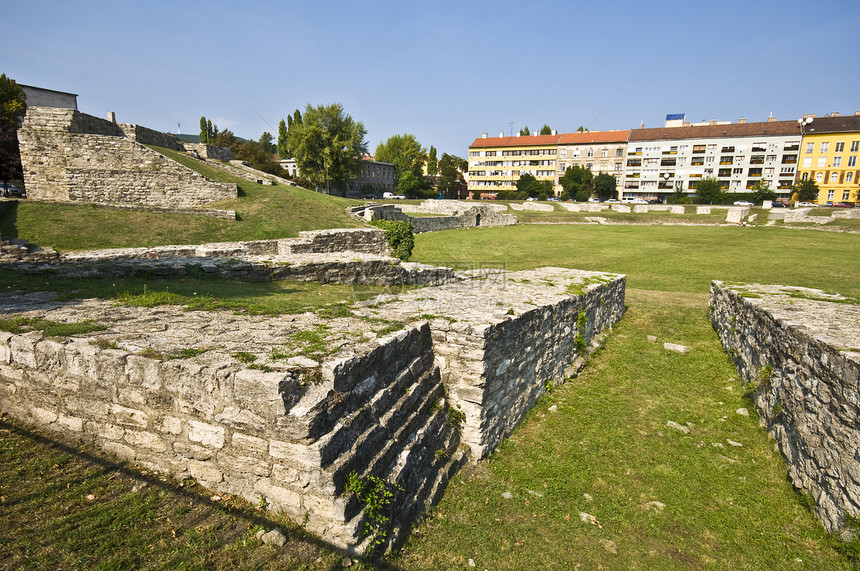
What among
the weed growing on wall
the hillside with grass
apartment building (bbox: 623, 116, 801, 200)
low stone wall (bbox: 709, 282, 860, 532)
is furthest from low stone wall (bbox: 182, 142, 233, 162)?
apartment building (bbox: 623, 116, 801, 200)

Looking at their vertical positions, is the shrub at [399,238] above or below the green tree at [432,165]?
below

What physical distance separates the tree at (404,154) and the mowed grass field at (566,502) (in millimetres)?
80142

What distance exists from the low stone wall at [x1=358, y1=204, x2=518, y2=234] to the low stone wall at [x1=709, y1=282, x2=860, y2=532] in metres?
21.1

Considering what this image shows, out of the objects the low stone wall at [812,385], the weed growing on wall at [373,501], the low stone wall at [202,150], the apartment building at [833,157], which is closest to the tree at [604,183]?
the apartment building at [833,157]

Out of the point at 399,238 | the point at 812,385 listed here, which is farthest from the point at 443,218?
the point at 812,385

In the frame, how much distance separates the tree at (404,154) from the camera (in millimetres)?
87825

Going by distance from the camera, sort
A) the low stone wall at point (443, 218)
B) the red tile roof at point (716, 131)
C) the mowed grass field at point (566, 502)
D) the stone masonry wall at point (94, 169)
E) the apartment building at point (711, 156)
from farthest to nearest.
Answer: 1. the apartment building at point (711, 156)
2. the red tile roof at point (716, 131)
3. the low stone wall at point (443, 218)
4. the stone masonry wall at point (94, 169)
5. the mowed grass field at point (566, 502)

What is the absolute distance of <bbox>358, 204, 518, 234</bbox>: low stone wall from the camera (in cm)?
2963

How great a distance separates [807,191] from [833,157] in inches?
416

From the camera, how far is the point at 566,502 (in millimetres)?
4465

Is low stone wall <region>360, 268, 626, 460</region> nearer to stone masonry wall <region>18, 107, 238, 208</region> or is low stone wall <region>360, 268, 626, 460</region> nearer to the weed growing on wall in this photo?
the weed growing on wall

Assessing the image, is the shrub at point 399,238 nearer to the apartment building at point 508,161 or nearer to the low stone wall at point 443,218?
the low stone wall at point 443,218

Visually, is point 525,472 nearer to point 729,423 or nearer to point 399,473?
point 399,473

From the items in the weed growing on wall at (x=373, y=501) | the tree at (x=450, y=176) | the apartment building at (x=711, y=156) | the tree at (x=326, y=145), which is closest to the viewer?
the weed growing on wall at (x=373, y=501)
